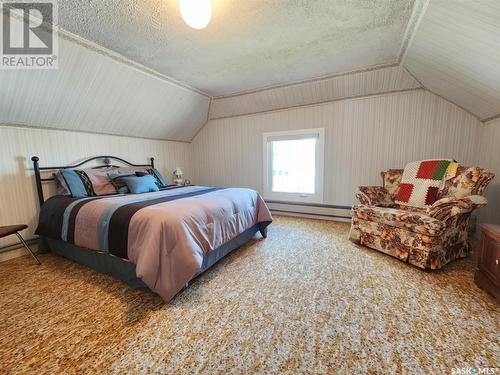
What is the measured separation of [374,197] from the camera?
9.20 feet

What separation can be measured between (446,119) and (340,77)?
1.59 meters

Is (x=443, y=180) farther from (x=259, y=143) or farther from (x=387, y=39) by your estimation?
(x=259, y=143)

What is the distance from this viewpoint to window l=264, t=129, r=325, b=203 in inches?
152

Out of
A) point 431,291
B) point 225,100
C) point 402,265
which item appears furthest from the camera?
point 225,100

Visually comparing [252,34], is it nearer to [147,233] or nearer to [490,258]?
[147,233]

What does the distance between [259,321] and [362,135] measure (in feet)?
10.6

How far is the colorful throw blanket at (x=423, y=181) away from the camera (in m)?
2.57

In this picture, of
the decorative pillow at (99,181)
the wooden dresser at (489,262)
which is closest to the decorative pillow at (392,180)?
the wooden dresser at (489,262)

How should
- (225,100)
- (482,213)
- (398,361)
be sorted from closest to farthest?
(398,361) → (482,213) → (225,100)

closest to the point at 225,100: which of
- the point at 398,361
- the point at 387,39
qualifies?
the point at 387,39

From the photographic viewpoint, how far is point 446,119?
2.99 m

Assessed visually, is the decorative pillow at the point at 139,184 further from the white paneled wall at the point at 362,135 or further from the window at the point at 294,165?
the window at the point at 294,165
